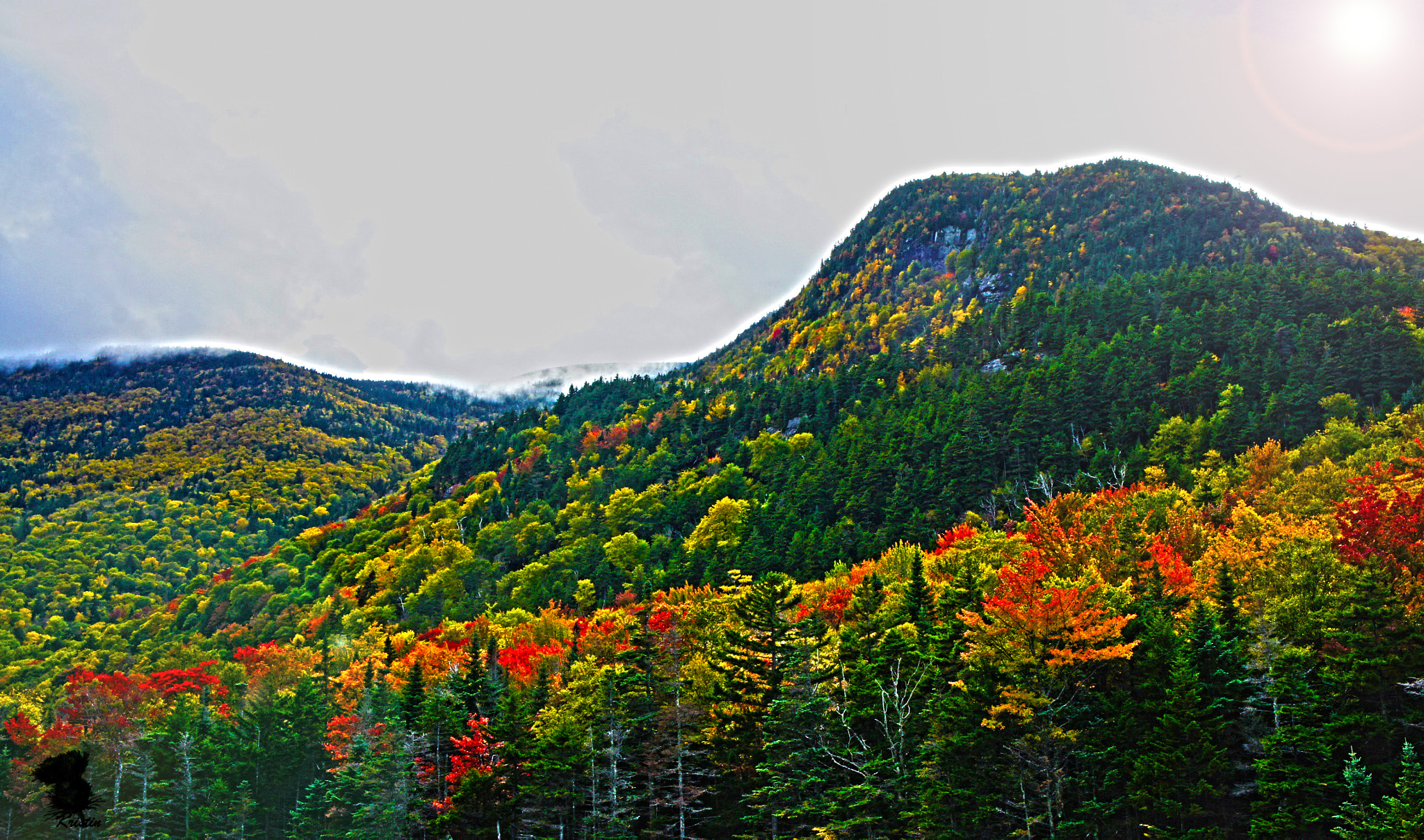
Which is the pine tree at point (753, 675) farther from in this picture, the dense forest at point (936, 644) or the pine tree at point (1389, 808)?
the pine tree at point (1389, 808)

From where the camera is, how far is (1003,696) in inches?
1687

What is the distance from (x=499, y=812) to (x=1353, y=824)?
48.9 m

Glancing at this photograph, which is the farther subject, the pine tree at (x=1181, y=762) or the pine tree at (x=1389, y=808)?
the pine tree at (x=1181, y=762)

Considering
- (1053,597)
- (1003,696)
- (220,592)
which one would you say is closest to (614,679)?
(1003,696)

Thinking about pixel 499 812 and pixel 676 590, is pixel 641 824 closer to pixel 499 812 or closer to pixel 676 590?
pixel 499 812

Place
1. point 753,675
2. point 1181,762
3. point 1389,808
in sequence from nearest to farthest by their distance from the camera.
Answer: point 1389,808 → point 1181,762 → point 753,675

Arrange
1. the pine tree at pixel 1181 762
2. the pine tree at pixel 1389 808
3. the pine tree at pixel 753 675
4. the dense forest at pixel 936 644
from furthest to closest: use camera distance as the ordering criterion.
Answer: the pine tree at pixel 753 675, the dense forest at pixel 936 644, the pine tree at pixel 1181 762, the pine tree at pixel 1389 808

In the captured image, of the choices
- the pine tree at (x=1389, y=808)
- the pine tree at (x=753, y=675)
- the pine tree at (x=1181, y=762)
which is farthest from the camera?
the pine tree at (x=753, y=675)

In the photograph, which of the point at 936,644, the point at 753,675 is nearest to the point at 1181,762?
the point at 936,644

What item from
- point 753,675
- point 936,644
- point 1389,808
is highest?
point 936,644

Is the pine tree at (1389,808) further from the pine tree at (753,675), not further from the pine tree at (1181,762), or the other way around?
the pine tree at (753,675)

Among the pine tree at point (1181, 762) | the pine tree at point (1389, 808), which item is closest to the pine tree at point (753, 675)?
the pine tree at point (1181, 762)

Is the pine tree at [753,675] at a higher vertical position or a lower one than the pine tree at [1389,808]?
higher

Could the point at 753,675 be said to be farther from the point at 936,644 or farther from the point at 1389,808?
the point at 1389,808
